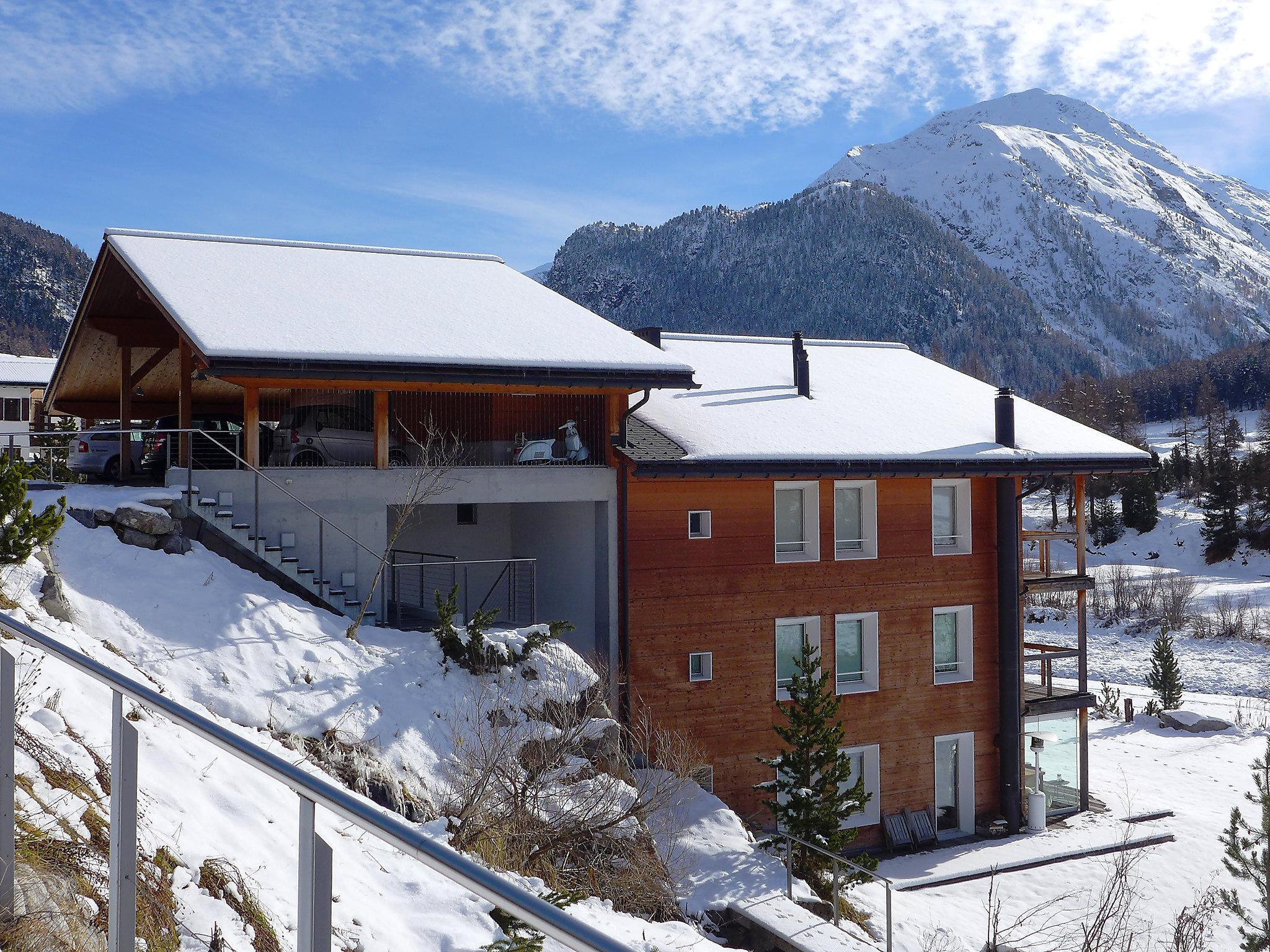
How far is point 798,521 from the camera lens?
19984mm

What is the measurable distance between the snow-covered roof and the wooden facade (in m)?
3.06

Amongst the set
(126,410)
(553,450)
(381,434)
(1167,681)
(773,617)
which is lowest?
(1167,681)

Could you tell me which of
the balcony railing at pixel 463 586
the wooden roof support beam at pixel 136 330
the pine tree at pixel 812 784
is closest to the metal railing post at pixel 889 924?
the pine tree at pixel 812 784

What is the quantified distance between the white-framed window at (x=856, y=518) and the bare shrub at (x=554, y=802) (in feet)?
24.8

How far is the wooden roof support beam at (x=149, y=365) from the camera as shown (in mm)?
22000

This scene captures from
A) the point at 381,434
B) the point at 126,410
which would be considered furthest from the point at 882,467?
the point at 126,410

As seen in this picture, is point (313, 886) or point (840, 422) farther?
point (840, 422)

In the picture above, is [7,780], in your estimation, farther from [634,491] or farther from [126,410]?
[126,410]

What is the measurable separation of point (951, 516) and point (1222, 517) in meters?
55.0

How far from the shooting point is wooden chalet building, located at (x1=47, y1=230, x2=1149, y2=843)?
55.0 ft

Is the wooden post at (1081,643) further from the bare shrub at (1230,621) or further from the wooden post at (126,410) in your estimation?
the bare shrub at (1230,621)

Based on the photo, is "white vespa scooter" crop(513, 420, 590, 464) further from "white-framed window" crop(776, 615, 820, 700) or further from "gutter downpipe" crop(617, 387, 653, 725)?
"white-framed window" crop(776, 615, 820, 700)

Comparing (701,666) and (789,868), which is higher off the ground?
(701,666)

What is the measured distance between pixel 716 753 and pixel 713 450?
5.61 metres
